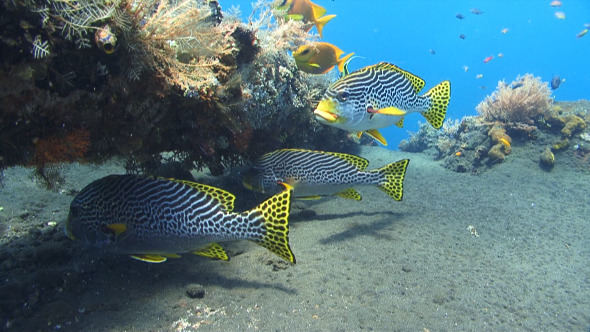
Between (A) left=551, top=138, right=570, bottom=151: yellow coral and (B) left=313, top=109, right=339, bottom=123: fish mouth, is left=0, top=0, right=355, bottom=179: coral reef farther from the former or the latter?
(A) left=551, top=138, right=570, bottom=151: yellow coral

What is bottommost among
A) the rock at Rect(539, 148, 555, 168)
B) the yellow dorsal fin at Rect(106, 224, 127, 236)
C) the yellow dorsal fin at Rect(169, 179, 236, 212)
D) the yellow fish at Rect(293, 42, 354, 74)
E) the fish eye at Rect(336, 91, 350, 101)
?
the yellow dorsal fin at Rect(106, 224, 127, 236)

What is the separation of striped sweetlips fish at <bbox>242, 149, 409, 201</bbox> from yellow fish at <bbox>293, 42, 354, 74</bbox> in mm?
2103

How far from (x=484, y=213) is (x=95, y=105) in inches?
258

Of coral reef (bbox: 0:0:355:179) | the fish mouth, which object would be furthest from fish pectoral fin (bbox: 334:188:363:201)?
coral reef (bbox: 0:0:355:179)

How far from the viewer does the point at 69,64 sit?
2580 millimetres

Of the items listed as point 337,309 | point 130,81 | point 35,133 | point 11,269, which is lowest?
point 11,269

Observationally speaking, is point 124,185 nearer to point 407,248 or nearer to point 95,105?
point 95,105

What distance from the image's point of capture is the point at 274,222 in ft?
10.2

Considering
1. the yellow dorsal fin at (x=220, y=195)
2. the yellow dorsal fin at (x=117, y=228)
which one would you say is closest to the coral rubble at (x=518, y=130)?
the yellow dorsal fin at (x=220, y=195)

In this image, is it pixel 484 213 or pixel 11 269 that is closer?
pixel 11 269

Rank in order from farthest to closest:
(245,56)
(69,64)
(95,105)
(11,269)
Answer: (245,56) → (11,269) → (95,105) → (69,64)

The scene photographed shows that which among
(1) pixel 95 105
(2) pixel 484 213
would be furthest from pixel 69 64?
(2) pixel 484 213

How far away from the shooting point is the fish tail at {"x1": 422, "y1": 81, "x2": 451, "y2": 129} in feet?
16.3

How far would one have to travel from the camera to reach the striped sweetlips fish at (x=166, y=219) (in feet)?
10.3
